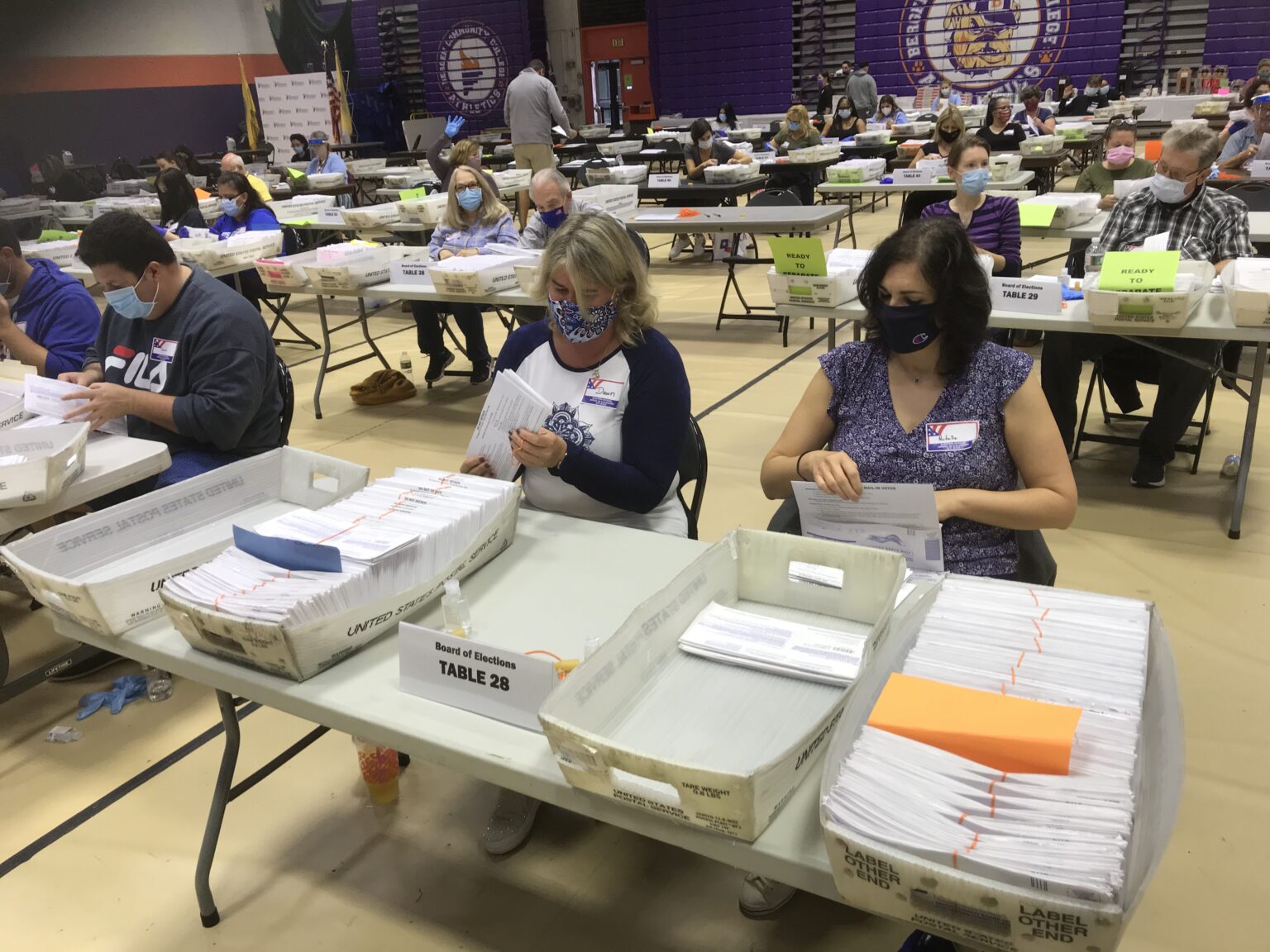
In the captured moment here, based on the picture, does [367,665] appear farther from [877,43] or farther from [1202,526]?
[877,43]

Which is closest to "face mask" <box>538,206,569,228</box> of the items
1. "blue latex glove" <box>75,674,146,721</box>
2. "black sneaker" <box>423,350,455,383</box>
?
"black sneaker" <box>423,350,455,383</box>

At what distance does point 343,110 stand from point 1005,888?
1883 cm

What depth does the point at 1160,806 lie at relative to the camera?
3.04 feet

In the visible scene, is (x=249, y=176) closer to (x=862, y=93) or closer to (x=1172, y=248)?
(x=1172, y=248)

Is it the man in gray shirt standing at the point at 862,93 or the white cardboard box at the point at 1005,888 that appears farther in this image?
the man in gray shirt standing at the point at 862,93

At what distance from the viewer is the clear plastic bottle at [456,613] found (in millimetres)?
1512

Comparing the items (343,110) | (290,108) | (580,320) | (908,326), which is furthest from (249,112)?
(908,326)

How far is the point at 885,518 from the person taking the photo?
173 cm

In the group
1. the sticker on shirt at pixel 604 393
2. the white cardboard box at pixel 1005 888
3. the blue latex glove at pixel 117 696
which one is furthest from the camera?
the blue latex glove at pixel 117 696

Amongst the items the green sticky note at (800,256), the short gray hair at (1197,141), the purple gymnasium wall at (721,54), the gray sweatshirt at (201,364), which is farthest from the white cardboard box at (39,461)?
the purple gymnasium wall at (721,54)

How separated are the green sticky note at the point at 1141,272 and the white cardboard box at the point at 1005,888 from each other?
7.81 feet

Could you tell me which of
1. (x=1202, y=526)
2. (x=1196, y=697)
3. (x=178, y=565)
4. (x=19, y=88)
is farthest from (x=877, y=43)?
(x=178, y=565)

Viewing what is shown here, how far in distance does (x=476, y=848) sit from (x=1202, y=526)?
9.24 ft

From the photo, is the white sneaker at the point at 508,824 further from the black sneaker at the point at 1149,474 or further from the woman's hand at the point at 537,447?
the black sneaker at the point at 1149,474
